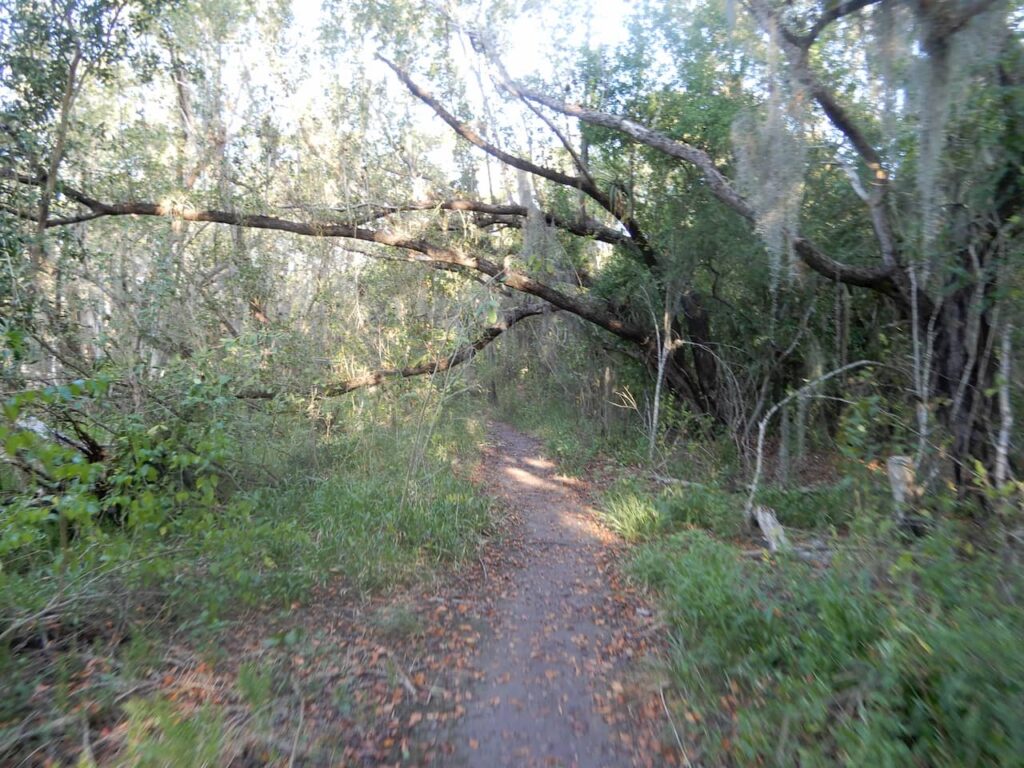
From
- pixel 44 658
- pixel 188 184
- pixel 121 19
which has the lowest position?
pixel 44 658

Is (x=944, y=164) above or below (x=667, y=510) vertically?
above

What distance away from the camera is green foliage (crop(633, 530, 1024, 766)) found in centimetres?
285

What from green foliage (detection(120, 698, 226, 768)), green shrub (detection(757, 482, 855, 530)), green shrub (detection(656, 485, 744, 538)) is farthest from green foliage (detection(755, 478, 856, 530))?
green foliage (detection(120, 698, 226, 768))

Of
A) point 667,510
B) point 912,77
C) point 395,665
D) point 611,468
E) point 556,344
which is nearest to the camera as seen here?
point 395,665

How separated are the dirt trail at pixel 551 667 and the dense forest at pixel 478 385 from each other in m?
0.09

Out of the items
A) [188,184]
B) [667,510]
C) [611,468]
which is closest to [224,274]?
[188,184]

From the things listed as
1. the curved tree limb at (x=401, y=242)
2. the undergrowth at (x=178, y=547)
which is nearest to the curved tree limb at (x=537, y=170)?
the curved tree limb at (x=401, y=242)

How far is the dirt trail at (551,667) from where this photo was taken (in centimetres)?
373

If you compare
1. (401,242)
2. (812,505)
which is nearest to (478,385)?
(401,242)

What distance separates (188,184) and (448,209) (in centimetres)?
471

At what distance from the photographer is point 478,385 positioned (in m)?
8.95

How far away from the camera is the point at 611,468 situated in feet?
36.8

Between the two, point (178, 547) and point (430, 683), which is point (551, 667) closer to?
point (430, 683)

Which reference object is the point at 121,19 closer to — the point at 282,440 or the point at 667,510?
the point at 282,440
